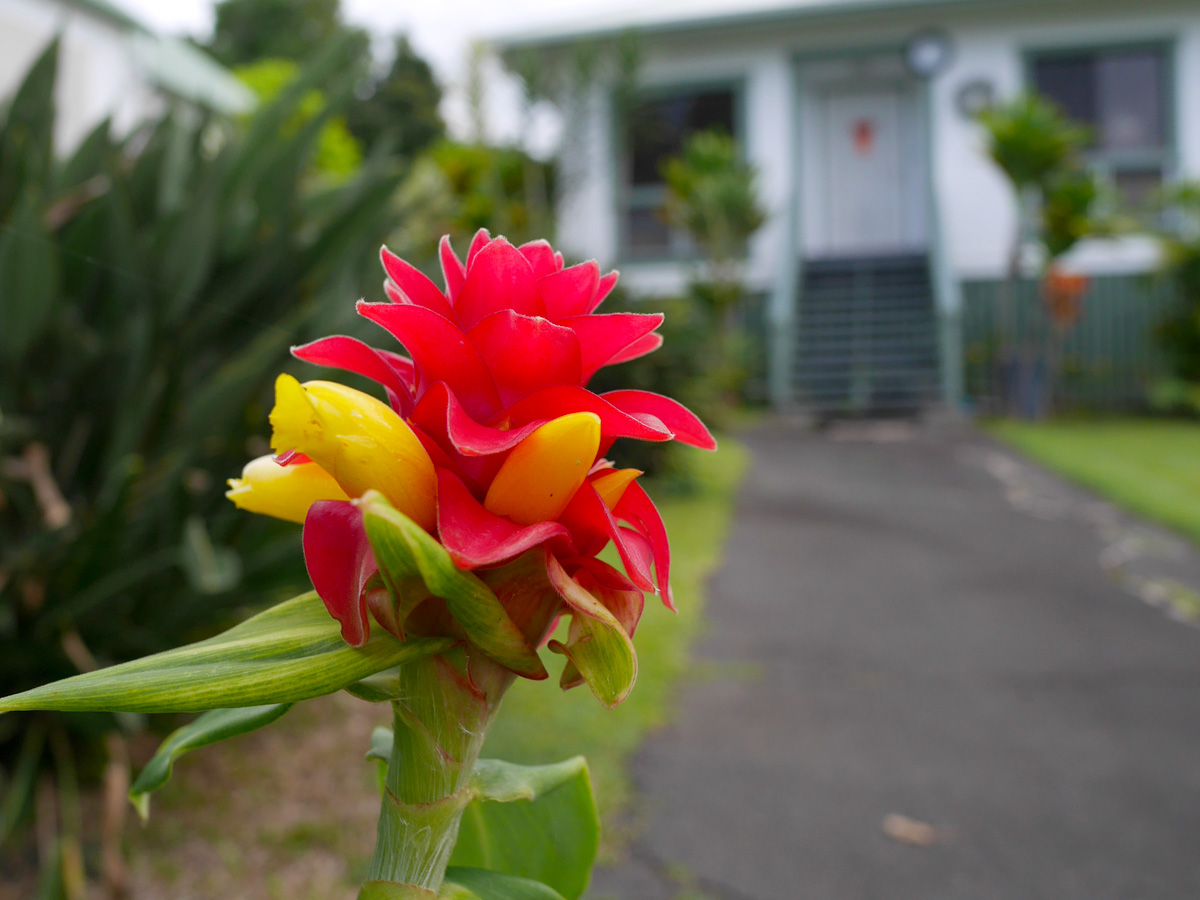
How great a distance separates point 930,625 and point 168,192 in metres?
3.47

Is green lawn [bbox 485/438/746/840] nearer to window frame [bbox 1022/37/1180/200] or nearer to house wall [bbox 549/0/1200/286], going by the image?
house wall [bbox 549/0/1200/286]

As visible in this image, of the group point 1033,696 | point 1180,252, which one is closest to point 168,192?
point 1033,696

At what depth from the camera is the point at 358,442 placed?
32 centimetres

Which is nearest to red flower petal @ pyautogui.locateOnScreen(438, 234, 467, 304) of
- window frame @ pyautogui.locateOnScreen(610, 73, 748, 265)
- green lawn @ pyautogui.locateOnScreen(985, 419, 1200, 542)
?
green lawn @ pyautogui.locateOnScreen(985, 419, 1200, 542)

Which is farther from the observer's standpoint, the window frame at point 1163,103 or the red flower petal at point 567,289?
the window frame at point 1163,103

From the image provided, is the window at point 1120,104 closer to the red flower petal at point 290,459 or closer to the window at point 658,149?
the window at point 658,149

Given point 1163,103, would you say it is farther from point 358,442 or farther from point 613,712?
point 358,442

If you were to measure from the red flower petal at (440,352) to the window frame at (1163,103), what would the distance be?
12375 millimetres

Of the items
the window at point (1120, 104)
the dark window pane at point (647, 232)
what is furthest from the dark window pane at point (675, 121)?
the window at point (1120, 104)

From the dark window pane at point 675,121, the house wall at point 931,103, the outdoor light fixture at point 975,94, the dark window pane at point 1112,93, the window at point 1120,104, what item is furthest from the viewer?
the dark window pane at point 675,121

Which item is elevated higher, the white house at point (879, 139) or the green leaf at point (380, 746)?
the white house at point (879, 139)

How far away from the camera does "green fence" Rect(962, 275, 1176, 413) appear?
10.7 meters

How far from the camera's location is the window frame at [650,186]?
1209 centimetres

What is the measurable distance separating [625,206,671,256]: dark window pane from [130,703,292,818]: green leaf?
1291 cm
